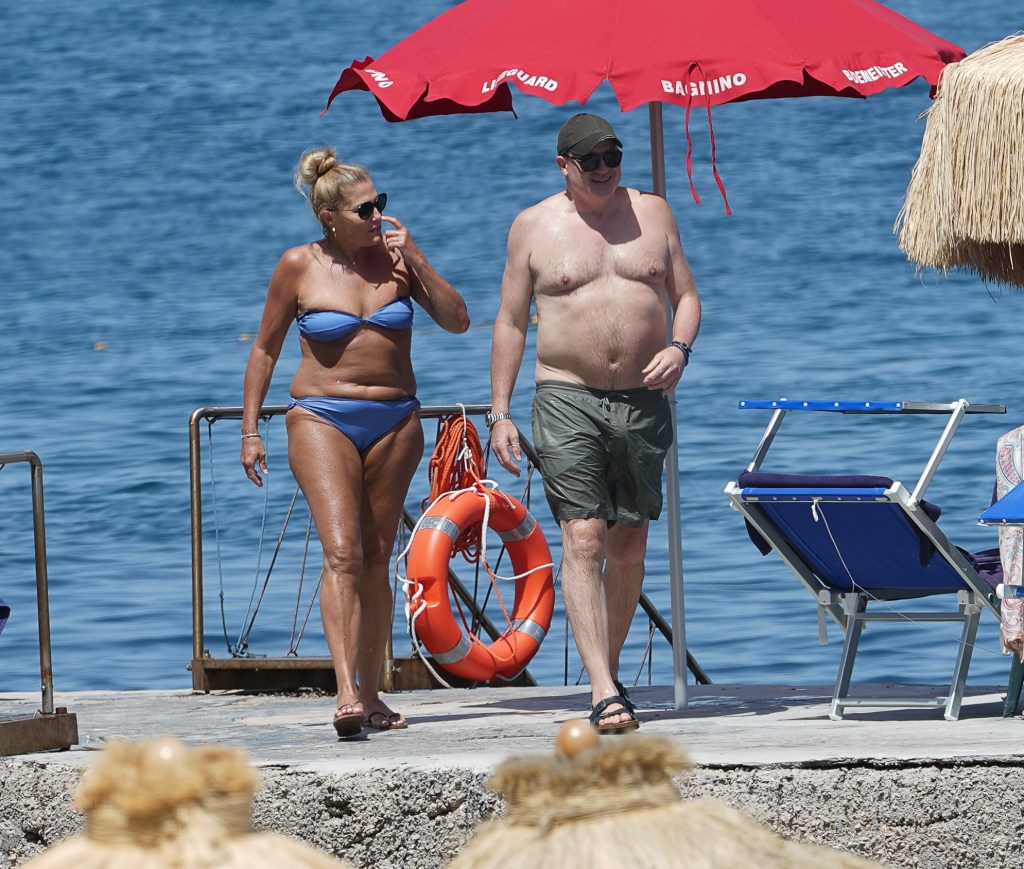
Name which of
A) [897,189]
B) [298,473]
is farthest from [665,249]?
[897,189]

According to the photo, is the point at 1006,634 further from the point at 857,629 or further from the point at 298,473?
the point at 298,473

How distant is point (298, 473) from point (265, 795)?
1.42m

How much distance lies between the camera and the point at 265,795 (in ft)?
13.6

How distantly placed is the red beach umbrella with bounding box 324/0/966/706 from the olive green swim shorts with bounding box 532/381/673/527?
434 millimetres

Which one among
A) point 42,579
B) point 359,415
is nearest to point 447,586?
point 359,415

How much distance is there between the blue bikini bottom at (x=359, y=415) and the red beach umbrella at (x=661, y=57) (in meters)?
0.84

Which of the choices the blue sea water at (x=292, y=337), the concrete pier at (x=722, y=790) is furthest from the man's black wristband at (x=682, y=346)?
the blue sea water at (x=292, y=337)

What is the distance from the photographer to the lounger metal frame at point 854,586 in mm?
5113

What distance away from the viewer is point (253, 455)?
546 cm

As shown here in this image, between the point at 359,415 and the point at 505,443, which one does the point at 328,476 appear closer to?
the point at 359,415

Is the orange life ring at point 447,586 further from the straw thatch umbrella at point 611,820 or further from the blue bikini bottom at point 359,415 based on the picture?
the straw thatch umbrella at point 611,820

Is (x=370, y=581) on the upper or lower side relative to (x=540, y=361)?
lower

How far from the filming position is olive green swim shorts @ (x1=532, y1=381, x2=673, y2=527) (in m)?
5.21

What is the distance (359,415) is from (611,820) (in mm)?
3928
